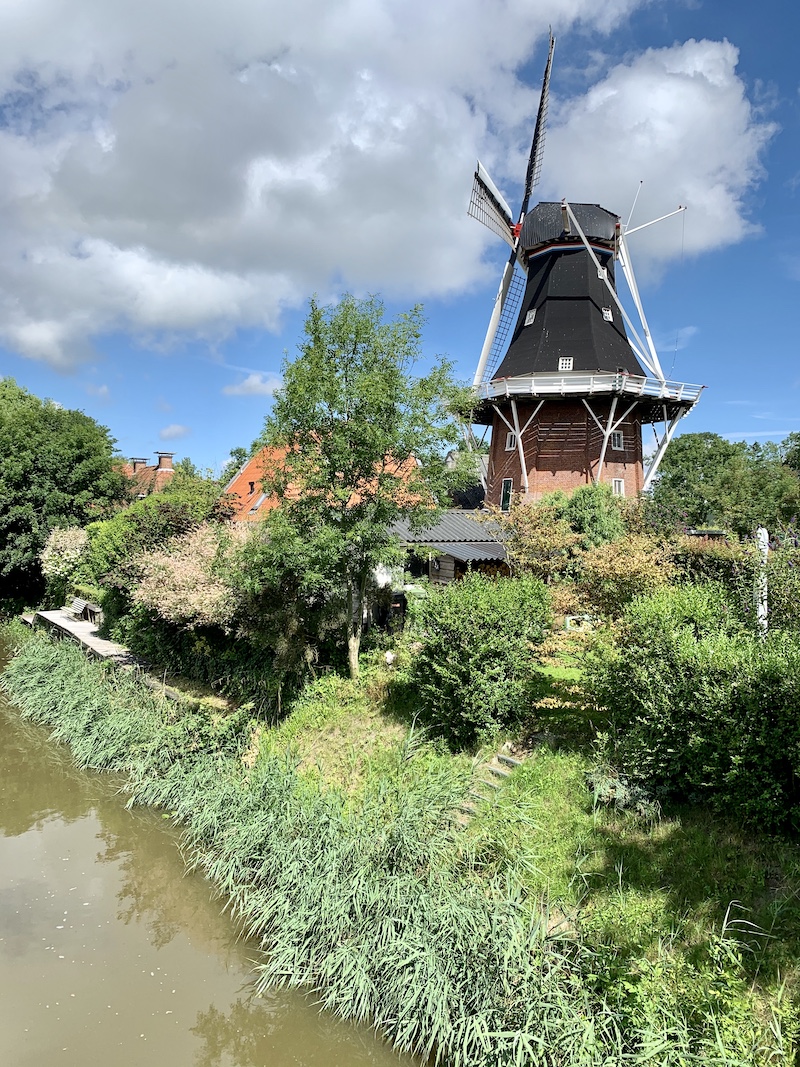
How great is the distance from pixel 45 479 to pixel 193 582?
39.5 ft

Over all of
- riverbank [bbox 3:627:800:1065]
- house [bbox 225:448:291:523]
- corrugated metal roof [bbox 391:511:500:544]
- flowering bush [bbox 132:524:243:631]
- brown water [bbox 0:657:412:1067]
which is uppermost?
house [bbox 225:448:291:523]

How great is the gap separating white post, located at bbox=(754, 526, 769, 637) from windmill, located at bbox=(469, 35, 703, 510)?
12.7 metres

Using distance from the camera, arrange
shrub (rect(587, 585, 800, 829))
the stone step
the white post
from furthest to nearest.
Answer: the stone step
the white post
shrub (rect(587, 585, 800, 829))

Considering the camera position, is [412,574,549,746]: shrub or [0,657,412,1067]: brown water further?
[412,574,549,746]: shrub

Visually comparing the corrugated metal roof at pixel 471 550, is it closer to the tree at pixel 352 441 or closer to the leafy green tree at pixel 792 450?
the tree at pixel 352 441

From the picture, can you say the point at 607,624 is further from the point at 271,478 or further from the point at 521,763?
the point at 271,478

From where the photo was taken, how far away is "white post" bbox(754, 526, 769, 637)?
6896 mm

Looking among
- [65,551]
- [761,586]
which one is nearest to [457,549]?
[761,586]

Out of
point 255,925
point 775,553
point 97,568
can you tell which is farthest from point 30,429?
point 775,553

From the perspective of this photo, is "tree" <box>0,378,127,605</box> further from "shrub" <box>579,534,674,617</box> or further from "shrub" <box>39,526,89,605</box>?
"shrub" <box>579,534,674,617</box>

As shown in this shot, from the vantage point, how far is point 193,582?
11828 millimetres

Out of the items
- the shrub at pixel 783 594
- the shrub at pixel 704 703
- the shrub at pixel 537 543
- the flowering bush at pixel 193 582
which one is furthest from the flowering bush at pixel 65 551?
the shrub at pixel 783 594

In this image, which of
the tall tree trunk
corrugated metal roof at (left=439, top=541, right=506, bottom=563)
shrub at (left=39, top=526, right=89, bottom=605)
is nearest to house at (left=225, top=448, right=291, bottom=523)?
the tall tree trunk

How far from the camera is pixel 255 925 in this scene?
22.0 ft
